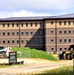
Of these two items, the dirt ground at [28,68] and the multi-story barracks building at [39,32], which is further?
the multi-story barracks building at [39,32]

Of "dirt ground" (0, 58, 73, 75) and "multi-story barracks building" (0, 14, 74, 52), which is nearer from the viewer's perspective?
→ "dirt ground" (0, 58, 73, 75)

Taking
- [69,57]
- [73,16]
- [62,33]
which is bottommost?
[69,57]

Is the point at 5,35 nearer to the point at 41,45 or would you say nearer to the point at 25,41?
the point at 25,41

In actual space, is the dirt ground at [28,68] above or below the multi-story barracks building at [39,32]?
below

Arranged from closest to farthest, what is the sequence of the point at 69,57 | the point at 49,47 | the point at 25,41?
the point at 69,57, the point at 49,47, the point at 25,41

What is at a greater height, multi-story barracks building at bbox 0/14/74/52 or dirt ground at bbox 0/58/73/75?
multi-story barracks building at bbox 0/14/74/52

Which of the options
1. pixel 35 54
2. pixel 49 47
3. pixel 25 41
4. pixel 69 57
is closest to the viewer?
pixel 35 54

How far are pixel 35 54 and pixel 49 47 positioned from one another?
49617mm

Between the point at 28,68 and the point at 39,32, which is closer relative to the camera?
the point at 28,68

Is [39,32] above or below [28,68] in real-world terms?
above

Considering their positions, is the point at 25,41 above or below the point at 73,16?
below

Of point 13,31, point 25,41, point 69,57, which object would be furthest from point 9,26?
point 69,57

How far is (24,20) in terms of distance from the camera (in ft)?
317

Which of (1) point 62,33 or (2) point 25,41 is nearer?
(1) point 62,33
